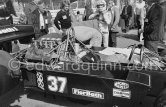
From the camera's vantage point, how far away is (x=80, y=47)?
3.96 metres

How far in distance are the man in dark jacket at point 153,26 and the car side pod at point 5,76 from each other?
2597mm

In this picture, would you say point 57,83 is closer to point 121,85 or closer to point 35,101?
point 35,101

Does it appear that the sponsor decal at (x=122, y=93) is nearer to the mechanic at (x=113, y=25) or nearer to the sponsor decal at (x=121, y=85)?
the sponsor decal at (x=121, y=85)

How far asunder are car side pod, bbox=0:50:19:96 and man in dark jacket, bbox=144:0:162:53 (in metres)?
2.60

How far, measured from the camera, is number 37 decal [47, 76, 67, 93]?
3.29 meters

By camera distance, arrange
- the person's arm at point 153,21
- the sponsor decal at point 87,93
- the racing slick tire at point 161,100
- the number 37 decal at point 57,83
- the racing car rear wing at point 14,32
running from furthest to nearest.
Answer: the racing car rear wing at point 14,32, the person's arm at point 153,21, the number 37 decal at point 57,83, the sponsor decal at point 87,93, the racing slick tire at point 161,100

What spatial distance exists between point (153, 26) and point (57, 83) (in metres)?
2.18

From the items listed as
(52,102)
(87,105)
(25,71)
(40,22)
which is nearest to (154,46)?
(87,105)

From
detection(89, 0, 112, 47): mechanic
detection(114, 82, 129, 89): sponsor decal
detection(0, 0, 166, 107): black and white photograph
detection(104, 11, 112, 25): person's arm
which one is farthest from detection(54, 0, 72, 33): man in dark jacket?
detection(114, 82, 129, 89): sponsor decal

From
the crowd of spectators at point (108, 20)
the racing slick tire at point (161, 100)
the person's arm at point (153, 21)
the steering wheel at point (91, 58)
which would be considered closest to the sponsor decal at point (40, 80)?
the steering wheel at point (91, 58)

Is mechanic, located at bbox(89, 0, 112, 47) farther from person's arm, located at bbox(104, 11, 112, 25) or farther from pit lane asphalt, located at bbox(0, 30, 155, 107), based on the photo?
pit lane asphalt, located at bbox(0, 30, 155, 107)

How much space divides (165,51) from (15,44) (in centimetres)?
282

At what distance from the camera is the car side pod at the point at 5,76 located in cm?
341

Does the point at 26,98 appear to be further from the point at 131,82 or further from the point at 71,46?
the point at 131,82
